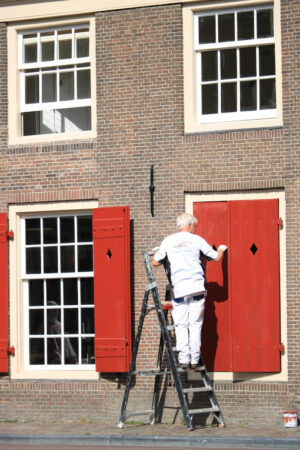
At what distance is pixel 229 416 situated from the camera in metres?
12.1

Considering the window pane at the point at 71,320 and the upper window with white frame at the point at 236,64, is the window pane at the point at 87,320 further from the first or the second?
the upper window with white frame at the point at 236,64

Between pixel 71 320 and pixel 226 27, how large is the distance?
14.8ft

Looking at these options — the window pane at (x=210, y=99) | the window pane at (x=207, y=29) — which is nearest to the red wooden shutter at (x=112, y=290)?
the window pane at (x=210, y=99)

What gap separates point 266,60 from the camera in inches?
491

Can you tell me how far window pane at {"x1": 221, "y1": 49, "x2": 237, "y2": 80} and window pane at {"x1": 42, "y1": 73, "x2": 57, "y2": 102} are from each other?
2.49 metres

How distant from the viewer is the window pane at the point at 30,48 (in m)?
13.5

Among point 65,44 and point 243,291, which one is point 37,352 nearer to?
point 243,291

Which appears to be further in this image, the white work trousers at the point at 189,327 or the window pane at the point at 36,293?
the window pane at the point at 36,293

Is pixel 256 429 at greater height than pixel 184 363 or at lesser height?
lesser

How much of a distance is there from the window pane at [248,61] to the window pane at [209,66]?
1.21ft

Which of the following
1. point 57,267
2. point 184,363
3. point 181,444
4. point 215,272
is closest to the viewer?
point 181,444

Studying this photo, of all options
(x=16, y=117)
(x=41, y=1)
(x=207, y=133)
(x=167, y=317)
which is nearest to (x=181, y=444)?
(x=167, y=317)

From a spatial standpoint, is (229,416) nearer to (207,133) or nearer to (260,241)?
(260,241)

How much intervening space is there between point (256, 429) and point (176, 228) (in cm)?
281
